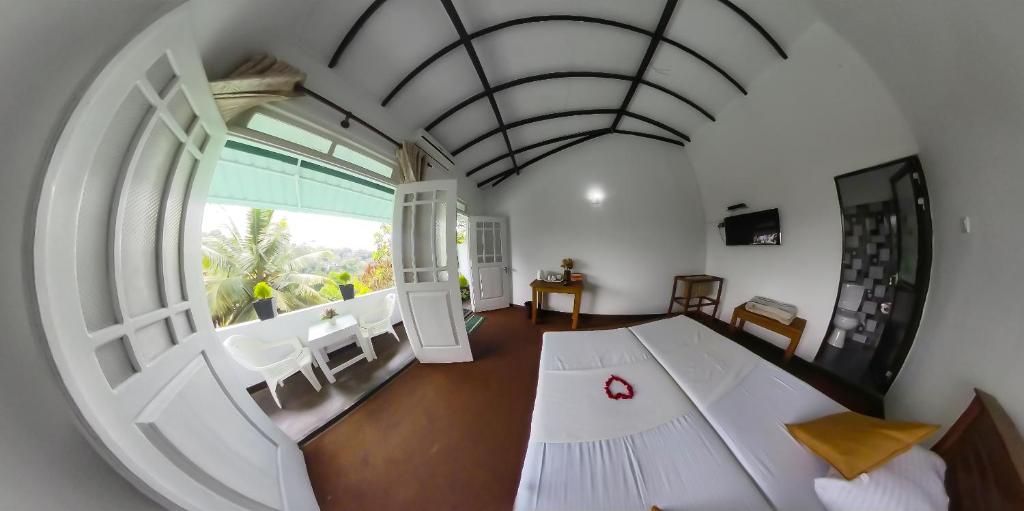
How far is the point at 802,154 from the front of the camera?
1.85 meters

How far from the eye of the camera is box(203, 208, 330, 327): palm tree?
3000 millimetres

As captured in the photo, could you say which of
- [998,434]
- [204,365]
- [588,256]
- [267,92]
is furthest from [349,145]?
[998,434]

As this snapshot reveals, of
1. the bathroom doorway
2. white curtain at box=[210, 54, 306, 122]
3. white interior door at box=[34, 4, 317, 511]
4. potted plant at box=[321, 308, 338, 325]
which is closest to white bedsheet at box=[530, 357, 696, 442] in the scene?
white interior door at box=[34, 4, 317, 511]

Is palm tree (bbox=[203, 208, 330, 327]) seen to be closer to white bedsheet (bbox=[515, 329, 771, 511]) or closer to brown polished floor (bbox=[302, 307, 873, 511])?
brown polished floor (bbox=[302, 307, 873, 511])

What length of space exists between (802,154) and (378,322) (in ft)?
14.2

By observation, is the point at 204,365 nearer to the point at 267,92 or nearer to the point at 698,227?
the point at 267,92

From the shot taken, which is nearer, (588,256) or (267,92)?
(267,92)

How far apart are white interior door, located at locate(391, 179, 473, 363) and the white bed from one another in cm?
108

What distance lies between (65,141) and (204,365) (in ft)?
3.05

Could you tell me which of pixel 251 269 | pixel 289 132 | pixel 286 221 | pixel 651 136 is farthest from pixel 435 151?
pixel 251 269

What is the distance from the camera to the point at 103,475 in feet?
2.00

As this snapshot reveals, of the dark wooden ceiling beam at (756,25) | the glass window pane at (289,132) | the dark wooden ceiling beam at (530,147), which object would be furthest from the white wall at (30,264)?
the dark wooden ceiling beam at (756,25)

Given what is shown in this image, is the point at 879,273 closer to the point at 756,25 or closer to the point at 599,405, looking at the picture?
the point at 756,25

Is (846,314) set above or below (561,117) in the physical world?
below
